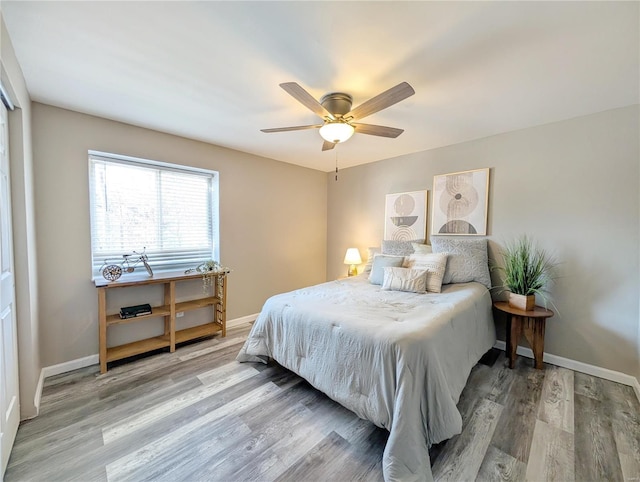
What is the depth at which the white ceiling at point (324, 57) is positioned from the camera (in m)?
1.30

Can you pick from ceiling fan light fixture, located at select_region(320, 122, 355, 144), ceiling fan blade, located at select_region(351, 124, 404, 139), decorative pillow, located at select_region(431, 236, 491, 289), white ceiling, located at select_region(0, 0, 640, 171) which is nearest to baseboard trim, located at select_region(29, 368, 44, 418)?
white ceiling, located at select_region(0, 0, 640, 171)

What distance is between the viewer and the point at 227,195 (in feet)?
11.2

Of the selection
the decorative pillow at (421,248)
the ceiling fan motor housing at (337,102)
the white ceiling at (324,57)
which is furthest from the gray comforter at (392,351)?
the white ceiling at (324,57)

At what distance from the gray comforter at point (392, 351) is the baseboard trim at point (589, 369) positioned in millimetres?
601

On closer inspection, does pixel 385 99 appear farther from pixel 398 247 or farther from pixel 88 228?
pixel 88 228

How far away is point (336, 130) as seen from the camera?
1974 millimetres

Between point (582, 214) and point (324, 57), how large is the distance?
278 cm

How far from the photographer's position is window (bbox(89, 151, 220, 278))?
2.62m

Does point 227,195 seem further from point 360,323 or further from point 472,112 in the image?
point 472,112

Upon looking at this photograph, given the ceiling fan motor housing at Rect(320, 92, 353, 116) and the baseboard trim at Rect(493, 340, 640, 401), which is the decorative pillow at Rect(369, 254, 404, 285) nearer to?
the baseboard trim at Rect(493, 340, 640, 401)

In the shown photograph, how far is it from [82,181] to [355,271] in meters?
3.48

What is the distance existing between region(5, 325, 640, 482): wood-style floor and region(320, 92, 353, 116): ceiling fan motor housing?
2.33m

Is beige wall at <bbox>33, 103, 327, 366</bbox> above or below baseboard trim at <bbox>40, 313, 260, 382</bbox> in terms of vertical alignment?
above

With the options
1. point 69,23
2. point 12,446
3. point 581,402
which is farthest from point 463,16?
point 12,446
